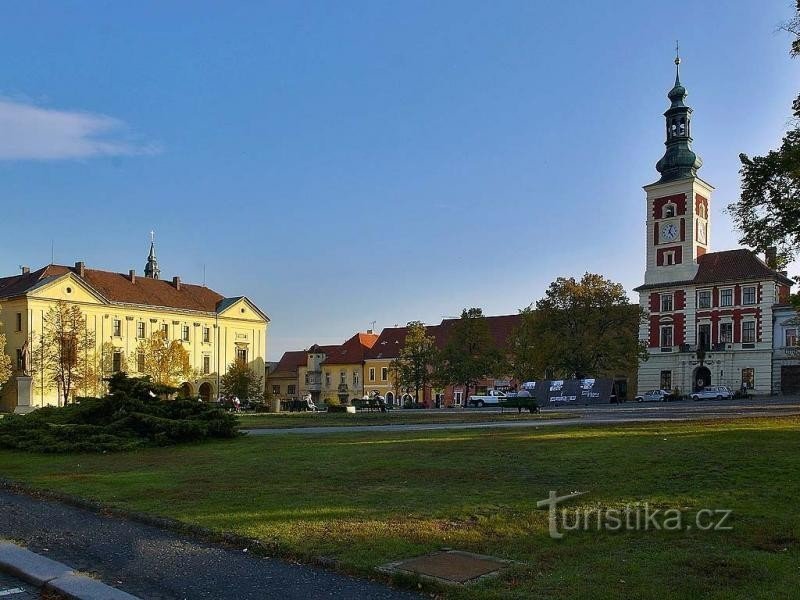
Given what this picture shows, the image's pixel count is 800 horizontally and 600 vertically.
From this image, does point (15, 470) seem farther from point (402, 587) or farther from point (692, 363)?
point (692, 363)

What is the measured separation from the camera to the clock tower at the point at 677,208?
77.9 metres

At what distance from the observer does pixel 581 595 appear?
5.94 meters

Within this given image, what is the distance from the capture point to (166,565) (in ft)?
24.7

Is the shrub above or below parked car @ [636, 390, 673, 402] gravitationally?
above

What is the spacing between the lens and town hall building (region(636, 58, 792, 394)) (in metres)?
71.3

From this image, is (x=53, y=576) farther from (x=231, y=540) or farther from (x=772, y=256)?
(x=772, y=256)

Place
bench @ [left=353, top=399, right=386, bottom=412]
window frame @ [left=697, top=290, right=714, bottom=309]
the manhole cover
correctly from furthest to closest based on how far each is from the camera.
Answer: window frame @ [left=697, top=290, right=714, bottom=309] → bench @ [left=353, top=399, right=386, bottom=412] → the manhole cover

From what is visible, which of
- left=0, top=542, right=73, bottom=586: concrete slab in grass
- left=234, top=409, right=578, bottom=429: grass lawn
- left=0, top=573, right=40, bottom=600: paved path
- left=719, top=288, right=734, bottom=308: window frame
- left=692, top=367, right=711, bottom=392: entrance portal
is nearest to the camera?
left=0, top=573, right=40, bottom=600: paved path

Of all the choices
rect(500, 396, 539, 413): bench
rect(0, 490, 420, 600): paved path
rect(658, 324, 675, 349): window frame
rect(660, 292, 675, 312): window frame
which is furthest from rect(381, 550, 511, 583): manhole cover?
rect(660, 292, 675, 312): window frame

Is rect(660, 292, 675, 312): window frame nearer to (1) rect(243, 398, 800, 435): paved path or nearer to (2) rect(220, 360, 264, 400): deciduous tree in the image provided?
(1) rect(243, 398, 800, 435): paved path

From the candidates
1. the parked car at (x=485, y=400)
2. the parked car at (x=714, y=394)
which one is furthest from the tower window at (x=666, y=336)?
the parked car at (x=485, y=400)

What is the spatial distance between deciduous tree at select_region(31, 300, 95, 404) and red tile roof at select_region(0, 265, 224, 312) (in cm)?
599

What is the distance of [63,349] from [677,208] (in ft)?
212

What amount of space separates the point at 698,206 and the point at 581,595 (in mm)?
80111
